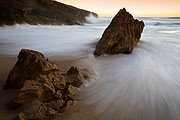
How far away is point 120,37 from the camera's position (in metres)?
6.76

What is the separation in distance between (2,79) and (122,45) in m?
3.74

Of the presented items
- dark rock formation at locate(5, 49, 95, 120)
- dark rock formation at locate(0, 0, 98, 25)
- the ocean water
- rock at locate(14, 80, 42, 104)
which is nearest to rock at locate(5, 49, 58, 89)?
dark rock formation at locate(5, 49, 95, 120)

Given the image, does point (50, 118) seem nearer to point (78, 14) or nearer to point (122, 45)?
point (122, 45)

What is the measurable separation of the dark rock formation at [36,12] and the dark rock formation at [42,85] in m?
14.9

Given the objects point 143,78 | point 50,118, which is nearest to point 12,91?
point 50,118

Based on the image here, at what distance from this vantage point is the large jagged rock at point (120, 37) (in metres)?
6.57

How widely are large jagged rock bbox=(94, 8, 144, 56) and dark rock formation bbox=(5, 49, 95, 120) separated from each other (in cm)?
255

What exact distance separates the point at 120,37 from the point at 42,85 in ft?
13.3

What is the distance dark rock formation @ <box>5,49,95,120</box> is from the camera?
9.86 feet

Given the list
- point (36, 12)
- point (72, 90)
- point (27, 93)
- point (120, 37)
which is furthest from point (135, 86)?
point (36, 12)

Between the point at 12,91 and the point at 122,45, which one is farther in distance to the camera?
the point at 122,45

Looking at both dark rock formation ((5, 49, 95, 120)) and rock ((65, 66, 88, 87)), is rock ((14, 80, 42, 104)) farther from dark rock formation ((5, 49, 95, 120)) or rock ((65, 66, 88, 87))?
rock ((65, 66, 88, 87))

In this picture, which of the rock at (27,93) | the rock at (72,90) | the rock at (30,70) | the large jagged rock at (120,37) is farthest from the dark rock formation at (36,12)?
the rock at (27,93)

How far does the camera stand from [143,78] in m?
4.58
